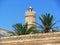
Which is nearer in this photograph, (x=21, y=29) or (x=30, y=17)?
(x=21, y=29)

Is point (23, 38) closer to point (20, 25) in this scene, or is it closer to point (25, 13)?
point (20, 25)

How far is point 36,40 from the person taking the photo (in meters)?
10.8

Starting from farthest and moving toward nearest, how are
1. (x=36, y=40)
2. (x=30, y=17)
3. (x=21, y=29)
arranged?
(x=30, y=17) → (x=21, y=29) → (x=36, y=40)

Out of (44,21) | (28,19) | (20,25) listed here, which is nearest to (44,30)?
(44,21)

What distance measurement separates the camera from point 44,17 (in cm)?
2098

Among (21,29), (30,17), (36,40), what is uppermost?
(30,17)

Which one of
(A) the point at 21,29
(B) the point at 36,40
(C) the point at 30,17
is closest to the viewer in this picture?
(B) the point at 36,40

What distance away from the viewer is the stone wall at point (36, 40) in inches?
412

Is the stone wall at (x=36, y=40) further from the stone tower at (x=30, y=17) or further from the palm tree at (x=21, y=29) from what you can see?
the stone tower at (x=30, y=17)

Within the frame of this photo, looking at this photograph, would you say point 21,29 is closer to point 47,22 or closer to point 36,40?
point 47,22

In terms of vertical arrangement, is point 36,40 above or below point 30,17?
below

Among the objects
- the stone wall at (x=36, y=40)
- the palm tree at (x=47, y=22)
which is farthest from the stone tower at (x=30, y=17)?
the stone wall at (x=36, y=40)

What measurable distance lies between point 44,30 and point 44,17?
119 centimetres

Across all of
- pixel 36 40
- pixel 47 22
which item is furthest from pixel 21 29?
pixel 36 40
